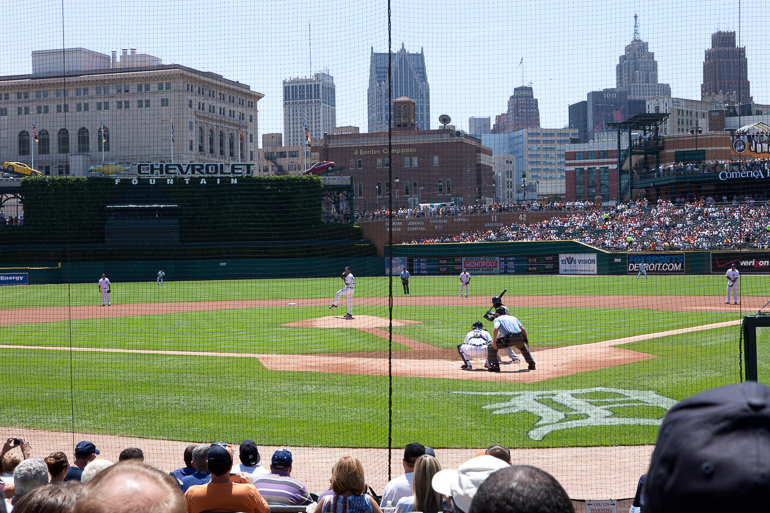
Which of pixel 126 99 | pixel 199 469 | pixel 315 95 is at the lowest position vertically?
pixel 199 469

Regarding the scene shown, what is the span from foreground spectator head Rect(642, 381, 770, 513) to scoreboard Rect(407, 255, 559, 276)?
1917 inches

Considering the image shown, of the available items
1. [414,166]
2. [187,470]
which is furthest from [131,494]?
[414,166]

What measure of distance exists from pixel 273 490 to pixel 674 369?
Result: 11.9 metres

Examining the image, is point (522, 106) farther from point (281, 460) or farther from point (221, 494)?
point (221, 494)

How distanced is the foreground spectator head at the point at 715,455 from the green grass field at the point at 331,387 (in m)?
8.89

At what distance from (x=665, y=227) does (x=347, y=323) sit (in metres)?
29.3

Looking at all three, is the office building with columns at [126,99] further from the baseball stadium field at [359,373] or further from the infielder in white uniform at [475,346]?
the infielder in white uniform at [475,346]

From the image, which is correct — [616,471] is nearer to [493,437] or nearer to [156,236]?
[493,437]

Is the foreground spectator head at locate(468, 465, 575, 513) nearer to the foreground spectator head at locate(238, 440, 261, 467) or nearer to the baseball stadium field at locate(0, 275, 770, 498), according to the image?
the foreground spectator head at locate(238, 440, 261, 467)

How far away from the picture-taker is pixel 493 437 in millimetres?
10266

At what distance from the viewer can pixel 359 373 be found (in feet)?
50.8

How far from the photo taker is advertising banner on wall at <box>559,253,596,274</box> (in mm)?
47375

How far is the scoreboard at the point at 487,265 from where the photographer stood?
Answer: 1930 inches

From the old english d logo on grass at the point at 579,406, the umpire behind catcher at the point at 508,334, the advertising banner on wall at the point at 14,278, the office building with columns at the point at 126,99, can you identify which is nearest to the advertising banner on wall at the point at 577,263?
the office building with columns at the point at 126,99
